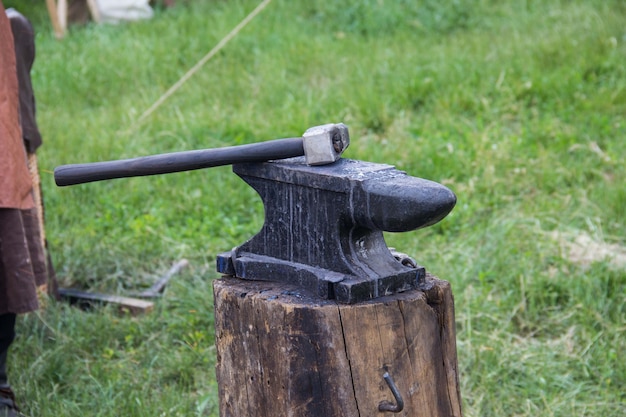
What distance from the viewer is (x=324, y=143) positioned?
80.2 inches

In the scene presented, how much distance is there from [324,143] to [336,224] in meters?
0.20

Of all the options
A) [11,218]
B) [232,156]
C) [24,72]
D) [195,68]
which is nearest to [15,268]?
[11,218]

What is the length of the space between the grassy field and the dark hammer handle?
4.51ft

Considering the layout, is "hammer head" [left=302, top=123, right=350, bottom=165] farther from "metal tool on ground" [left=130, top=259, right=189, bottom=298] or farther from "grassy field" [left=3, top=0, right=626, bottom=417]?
"metal tool on ground" [left=130, top=259, right=189, bottom=298]

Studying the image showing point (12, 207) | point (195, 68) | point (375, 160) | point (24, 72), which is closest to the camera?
point (12, 207)

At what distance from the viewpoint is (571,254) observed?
14.1 feet

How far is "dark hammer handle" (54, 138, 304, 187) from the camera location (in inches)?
83.0

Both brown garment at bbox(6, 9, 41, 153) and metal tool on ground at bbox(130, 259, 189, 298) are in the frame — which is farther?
metal tool on ground at bbox(130, 259, 189, 298)

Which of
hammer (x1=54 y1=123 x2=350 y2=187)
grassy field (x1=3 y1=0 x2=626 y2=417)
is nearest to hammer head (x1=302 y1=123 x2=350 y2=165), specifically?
hammer (x1=54 y1=123 x2=350 y2=187)

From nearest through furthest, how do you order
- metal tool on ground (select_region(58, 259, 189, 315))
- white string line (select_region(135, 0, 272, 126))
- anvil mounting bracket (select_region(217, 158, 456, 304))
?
1. anvil mounting bracket (select_region(217, 158, 456, 304))
2. metal tool on ground (select_region(58, 259, 189, 315))
3. white string line (select_region(135, 0, 272, 126))

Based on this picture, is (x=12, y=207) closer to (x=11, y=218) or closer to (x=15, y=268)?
(x=11, y=218)

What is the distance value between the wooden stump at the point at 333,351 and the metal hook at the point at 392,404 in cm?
1

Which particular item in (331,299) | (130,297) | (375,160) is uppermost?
(331,299)

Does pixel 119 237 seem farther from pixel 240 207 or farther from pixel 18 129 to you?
pixel 18 129
